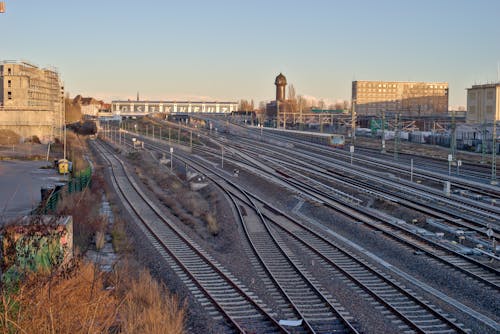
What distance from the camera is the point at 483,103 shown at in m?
57.4

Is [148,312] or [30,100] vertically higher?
[30,100]

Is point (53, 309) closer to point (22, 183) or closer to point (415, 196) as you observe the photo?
point (415, 196)

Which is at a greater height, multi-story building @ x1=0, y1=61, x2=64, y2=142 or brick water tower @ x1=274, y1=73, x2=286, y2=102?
brick water tower @ x1=274, y1=73, x2=286, y2=102

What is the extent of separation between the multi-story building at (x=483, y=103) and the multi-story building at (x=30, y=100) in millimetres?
38053

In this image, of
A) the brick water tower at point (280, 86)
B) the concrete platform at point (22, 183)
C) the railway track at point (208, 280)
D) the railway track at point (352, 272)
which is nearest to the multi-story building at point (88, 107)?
the brick water tower at point (280, 86)

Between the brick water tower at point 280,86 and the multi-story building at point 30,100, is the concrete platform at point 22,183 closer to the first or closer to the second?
the multi-story building at point 30,100

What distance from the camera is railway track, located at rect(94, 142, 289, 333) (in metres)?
8.54

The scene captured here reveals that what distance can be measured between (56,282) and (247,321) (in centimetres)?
275

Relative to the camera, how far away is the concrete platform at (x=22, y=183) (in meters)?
18.7

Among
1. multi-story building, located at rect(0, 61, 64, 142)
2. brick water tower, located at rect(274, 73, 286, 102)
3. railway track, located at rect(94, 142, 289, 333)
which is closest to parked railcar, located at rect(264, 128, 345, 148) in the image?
multi-story building, located at rect(0, 61, 64, 142)

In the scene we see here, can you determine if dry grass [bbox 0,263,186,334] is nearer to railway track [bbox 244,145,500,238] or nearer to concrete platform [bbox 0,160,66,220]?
concrete platform [bbox 0,160,66,220]

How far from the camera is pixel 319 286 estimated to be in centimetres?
1038

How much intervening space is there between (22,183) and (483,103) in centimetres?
4440

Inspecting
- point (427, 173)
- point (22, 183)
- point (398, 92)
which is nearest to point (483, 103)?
point (427, 173)
